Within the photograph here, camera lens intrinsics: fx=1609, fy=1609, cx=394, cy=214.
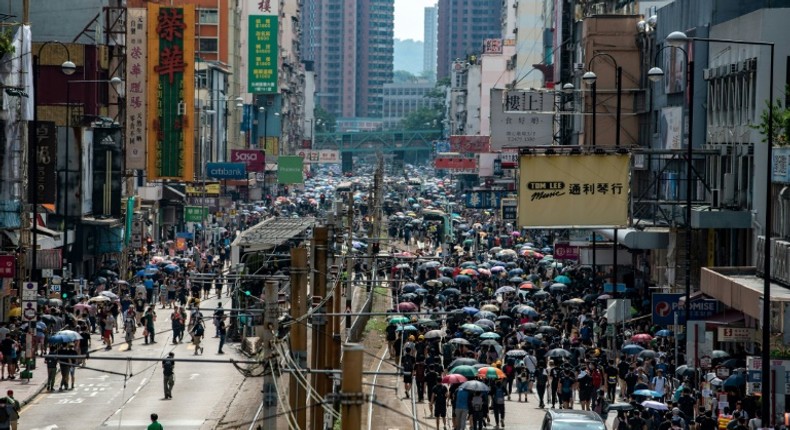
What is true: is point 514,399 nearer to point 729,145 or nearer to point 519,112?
point 729,145

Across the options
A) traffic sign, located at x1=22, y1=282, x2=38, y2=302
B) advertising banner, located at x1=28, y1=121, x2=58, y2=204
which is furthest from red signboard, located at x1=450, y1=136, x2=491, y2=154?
traffic sign, located at x1=22, y1=282, x2=38, y2=302

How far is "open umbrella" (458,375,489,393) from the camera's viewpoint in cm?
3250

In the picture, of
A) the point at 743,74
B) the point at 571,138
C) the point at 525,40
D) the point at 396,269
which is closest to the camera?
the point at 743,74

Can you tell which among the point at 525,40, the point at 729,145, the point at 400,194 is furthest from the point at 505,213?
the point at 525,40

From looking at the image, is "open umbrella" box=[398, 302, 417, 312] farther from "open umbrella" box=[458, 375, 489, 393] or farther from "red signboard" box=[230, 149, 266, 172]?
"red signboard" box=[230, 149, 266, 172]

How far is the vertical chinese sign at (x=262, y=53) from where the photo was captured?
13712 centimetres

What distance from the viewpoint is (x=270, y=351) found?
19234 mm

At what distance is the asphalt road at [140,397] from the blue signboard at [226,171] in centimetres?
4618

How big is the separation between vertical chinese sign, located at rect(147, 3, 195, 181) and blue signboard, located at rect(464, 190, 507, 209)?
66.0 feet

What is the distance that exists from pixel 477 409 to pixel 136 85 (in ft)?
150

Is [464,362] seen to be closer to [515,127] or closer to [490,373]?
[490,373]

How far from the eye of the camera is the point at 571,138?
79.4m

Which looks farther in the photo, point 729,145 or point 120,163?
point 120,163

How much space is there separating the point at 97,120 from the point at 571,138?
23.3m
